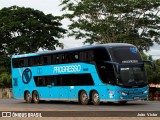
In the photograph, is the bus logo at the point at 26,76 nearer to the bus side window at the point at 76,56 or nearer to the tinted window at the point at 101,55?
the bus side window at the point at 76,56

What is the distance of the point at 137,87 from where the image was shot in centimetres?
3288

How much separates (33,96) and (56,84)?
11.9ft

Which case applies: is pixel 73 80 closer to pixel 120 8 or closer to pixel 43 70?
pixel 43 70

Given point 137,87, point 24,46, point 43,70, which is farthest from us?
point 24,46

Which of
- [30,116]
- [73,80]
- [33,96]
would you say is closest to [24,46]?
[33,96]

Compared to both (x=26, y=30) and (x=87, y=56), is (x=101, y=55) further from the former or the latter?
(x=26, y=30)

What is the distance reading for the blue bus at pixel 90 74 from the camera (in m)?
32.5

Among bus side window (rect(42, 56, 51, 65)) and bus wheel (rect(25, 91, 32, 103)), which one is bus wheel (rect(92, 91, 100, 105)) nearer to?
bus side window (rect(42, 56, 51, 65))

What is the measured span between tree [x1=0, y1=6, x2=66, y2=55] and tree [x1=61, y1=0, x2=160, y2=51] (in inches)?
367

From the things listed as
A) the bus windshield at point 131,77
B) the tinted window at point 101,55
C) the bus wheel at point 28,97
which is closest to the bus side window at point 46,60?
the bus wheel at point 28,97

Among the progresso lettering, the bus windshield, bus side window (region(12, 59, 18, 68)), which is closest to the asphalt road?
the bus windshield

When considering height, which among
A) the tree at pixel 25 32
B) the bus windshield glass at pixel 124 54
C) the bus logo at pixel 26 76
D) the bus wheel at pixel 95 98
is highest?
the tree at pixel 25 32

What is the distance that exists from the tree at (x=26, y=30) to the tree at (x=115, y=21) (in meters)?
9.33

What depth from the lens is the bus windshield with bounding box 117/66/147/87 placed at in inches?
1273
